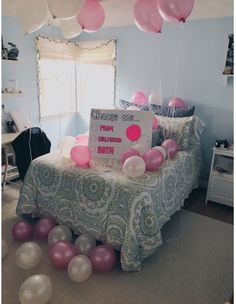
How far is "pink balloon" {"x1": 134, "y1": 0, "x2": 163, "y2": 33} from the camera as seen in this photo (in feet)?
7.07

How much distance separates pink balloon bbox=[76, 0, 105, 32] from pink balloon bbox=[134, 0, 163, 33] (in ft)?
1.13

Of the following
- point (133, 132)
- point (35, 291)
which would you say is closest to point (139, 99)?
point (133, 132)

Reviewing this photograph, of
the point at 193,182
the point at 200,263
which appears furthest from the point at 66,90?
the point at 200,263

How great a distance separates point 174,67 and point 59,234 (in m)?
2.56

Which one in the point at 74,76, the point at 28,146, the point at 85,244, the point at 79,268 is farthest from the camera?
the point at 74,76

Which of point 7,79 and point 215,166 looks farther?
point 7,79

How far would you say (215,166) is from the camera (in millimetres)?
3064

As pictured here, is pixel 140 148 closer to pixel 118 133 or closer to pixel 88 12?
pixel 118 133

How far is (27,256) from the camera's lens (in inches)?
75.2

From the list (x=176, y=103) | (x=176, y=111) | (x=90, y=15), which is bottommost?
(x=176, y=111)

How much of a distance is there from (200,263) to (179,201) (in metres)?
0.71

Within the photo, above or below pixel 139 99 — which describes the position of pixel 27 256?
below

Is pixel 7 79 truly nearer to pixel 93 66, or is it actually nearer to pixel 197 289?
pixel 93 66

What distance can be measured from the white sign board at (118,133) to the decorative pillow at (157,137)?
0.45 meters
